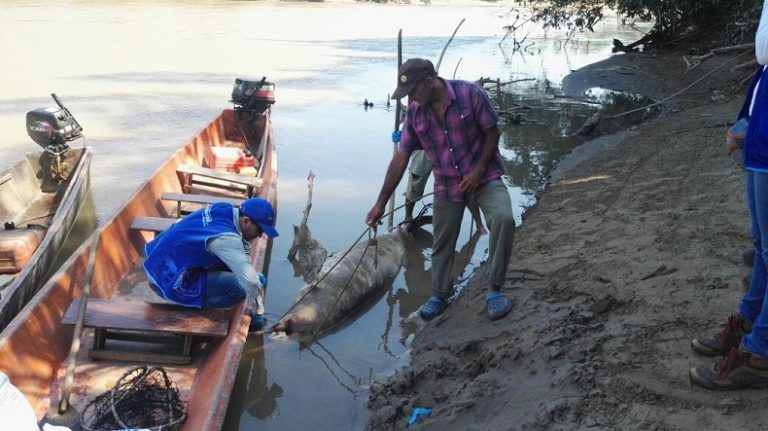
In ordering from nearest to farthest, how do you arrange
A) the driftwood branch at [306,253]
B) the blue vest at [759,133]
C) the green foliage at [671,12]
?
the blue vest at [759,133] → the driftwood branch at [306,253] → the green foliage at [671,12]

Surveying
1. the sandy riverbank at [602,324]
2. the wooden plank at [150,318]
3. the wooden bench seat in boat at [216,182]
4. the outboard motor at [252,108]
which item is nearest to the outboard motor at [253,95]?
the outboard motor at [252,108]

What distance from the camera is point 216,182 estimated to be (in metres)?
9.01

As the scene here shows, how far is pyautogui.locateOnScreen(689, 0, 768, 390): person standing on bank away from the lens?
306 centimetres

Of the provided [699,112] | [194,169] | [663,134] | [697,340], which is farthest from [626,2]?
[697,340]

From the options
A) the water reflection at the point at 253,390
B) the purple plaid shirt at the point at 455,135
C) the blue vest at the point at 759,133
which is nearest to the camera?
the blue vest at the point at 759,133

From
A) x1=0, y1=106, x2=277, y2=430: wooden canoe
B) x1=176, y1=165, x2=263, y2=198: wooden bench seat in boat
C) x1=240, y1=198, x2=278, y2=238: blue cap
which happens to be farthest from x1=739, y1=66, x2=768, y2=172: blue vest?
x1=176, y1=165, x2=263, y2=198: wooden bench seat in boat

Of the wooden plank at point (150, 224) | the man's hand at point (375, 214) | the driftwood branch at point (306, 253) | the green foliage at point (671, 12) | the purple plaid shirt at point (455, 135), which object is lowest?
the driftwood branch at point (306, 253)

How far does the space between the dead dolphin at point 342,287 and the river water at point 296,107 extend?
0.56 feet

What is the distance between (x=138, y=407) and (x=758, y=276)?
3517mm

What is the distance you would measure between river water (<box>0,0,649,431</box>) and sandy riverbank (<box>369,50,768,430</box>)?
679mm

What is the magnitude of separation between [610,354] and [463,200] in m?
1.49

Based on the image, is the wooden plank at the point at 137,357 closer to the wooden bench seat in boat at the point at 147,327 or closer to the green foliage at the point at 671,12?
the wooden bench seat in boat at the point at 147,327

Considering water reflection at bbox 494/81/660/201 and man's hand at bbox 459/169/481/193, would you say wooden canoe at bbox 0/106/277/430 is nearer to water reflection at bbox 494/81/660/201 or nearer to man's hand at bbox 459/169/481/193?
man's hand at bbox 459/169/481/193

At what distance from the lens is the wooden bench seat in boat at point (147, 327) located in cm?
462
